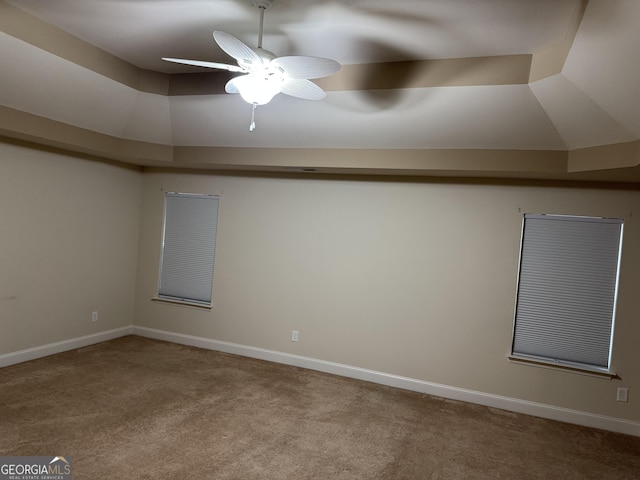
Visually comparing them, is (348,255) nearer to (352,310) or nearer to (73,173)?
(352,310)

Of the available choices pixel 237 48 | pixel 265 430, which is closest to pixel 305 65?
pixel 237 48

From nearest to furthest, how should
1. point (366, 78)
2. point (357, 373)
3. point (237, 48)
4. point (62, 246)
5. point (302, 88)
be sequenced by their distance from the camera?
point (237, 48)
point (302, 88)
point (366, 78)
point (357, 373)
point (62, 246)

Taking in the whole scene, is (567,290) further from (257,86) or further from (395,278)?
(257,86)

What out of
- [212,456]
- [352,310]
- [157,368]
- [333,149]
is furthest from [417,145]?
[157,368]

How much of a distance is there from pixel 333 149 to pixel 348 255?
1.24m

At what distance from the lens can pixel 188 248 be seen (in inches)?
245

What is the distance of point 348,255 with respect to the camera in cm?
537

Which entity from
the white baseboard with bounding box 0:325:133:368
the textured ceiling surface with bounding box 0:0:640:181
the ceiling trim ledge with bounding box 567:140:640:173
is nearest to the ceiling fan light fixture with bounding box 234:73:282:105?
the textured ceiling surface with bounding box 0:0:640:181

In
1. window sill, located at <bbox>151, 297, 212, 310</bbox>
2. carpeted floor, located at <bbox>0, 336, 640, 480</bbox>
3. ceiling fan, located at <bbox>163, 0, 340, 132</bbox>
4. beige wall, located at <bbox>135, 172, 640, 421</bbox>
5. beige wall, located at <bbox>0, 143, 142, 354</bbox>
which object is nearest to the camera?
ceiling fan, located at <bbox>163, 0, 340, 132</bbox>

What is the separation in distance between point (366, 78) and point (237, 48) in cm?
157

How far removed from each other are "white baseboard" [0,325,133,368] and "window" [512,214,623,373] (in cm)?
489

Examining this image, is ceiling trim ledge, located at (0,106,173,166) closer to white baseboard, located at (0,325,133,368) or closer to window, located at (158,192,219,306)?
window, located at (158,192,219,306)

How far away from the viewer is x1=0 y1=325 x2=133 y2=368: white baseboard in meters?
4.86

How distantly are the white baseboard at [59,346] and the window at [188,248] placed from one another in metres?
0.72
